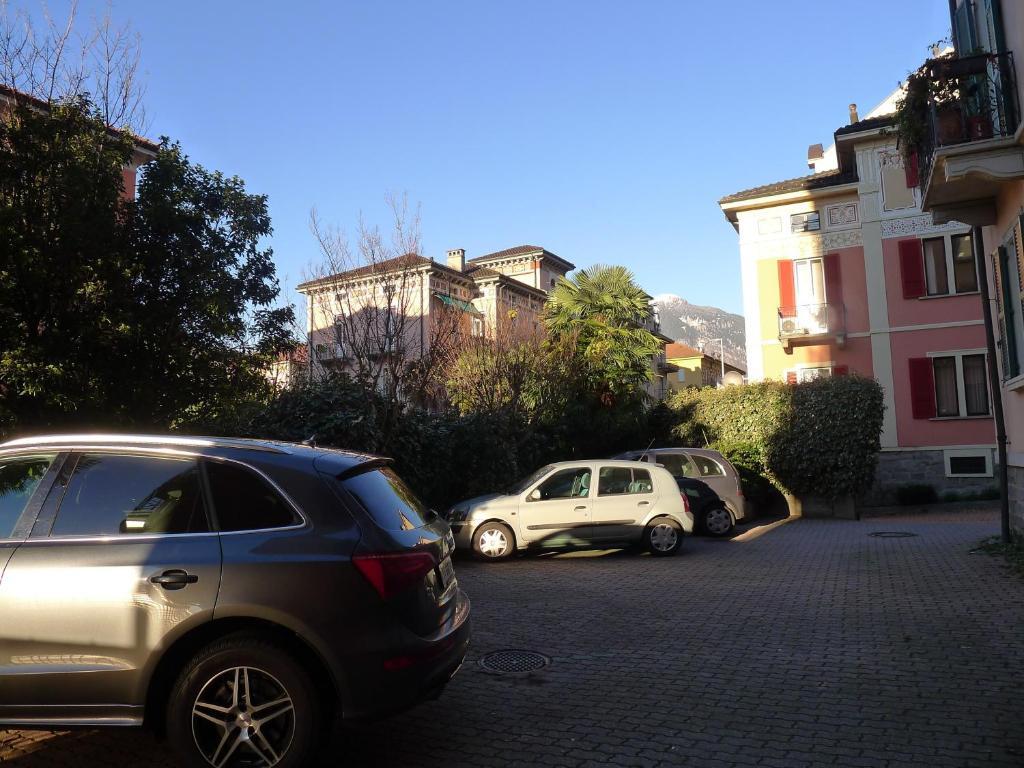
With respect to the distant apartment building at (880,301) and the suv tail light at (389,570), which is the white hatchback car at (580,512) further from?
the distant apartment building at (880,301)

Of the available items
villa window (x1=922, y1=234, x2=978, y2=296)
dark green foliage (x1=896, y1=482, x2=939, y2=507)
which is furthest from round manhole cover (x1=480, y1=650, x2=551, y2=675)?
villa window (x1=922, y1=234, x2=978, y2=296)

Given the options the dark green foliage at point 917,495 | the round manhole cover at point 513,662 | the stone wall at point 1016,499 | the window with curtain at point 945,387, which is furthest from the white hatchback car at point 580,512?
the window with curtain at point 945,387

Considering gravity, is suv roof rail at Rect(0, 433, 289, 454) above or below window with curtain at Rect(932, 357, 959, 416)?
below

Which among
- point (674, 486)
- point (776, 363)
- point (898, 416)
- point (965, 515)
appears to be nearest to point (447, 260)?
point (776, 363)

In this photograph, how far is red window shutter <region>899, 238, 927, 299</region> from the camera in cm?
2578

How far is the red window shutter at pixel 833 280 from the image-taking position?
88.9ft

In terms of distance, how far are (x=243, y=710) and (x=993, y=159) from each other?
1069 cm

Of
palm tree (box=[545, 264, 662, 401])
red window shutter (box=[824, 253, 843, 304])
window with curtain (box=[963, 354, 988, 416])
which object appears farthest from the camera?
red window shutter (box=[824, 253, 843, 304])

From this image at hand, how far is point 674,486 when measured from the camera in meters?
12.6

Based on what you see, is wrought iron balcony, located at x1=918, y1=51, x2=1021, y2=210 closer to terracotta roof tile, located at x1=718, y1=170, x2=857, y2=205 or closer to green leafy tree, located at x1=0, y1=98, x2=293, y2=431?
green leafy tree, located at x1=0, y1=98, x2=293, y2=431

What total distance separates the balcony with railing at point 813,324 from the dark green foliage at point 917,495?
5588 millimetres

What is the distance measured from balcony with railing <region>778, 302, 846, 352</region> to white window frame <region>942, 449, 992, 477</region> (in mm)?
4860

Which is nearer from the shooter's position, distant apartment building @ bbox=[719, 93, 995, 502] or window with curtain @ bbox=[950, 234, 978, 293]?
distant apartment building @ bbox=[719, 93, 995, 502]

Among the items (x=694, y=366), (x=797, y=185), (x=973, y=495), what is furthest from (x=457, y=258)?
(x=694, y=366)
